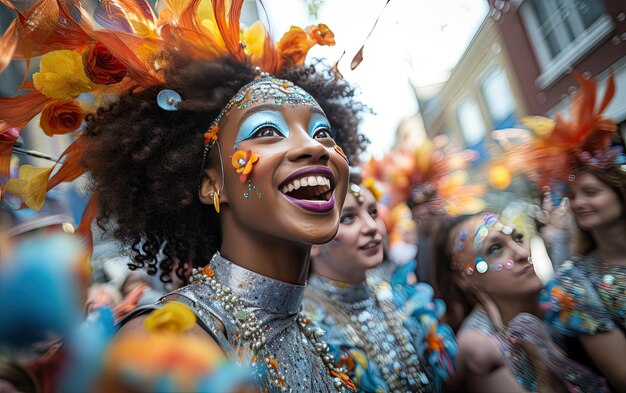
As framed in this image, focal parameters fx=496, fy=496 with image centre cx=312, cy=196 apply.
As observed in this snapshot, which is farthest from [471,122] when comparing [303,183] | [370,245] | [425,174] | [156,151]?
[156,151]

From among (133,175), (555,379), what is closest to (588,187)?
(555,379)

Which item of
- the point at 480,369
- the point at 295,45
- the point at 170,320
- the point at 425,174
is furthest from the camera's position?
the point at 425,174

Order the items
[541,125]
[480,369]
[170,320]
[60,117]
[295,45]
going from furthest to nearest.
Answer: [541,125] < [480,369] < [295,45] < [60,117] < [170,320]

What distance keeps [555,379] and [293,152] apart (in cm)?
174

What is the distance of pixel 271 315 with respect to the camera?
1651 mm

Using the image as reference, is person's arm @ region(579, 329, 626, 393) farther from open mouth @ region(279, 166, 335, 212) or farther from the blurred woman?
open mouth @ region(279, 166, 335, 212)

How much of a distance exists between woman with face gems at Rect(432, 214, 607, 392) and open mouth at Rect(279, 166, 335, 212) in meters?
1.15

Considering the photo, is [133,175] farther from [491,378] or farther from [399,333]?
[491,378]

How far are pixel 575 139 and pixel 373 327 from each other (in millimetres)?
1557

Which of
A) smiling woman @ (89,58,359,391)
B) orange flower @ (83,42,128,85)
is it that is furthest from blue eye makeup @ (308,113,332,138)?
orange flower @ (83,42,128,85)

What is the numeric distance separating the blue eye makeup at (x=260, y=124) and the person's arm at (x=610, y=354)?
1.84 metres

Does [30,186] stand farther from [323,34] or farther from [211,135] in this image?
[323,34]

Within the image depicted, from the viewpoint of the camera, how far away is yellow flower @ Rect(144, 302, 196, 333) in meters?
1.12

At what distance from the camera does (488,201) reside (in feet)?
10.6
